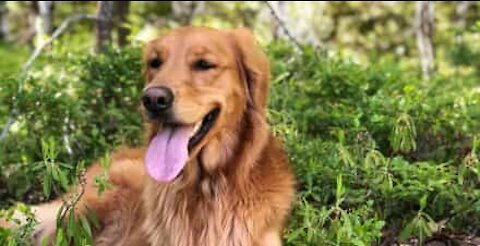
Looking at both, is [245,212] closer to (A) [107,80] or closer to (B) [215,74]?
(B) [215,74]

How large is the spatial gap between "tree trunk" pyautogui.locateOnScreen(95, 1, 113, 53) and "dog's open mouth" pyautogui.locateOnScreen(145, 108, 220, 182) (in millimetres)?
4065

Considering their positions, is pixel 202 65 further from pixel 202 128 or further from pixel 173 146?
pixel 173 146

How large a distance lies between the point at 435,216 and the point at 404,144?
73cm

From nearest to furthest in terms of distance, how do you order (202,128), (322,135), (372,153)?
(202,128) < (372,153) < (322,135)

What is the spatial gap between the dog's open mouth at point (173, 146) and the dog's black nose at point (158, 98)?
0.18 meters

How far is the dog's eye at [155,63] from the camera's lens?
4.41 m

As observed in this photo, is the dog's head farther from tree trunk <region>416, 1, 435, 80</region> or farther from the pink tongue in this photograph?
tree trunk <region>416, 1, 435, 80</region>

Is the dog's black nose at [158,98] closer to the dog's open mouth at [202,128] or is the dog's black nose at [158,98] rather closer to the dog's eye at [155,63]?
the dog's open mouth at [202,128]

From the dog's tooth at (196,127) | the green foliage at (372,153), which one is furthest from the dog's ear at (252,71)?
the green foliage at (372,153)

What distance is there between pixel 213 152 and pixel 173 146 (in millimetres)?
261

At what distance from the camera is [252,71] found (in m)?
4.54

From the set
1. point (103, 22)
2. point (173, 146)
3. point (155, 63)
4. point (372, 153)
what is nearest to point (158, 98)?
point (173, 146)

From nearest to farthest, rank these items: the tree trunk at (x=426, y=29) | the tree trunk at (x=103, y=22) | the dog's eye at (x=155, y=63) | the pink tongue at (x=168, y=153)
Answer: the pink tongue at (x=168, y=153)
the dog's eye at (x=155, y=63)
the tree trunk at (x=103, y=22)
the tree trunk at (x=426, y=29)

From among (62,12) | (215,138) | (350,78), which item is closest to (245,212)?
(215,138)
